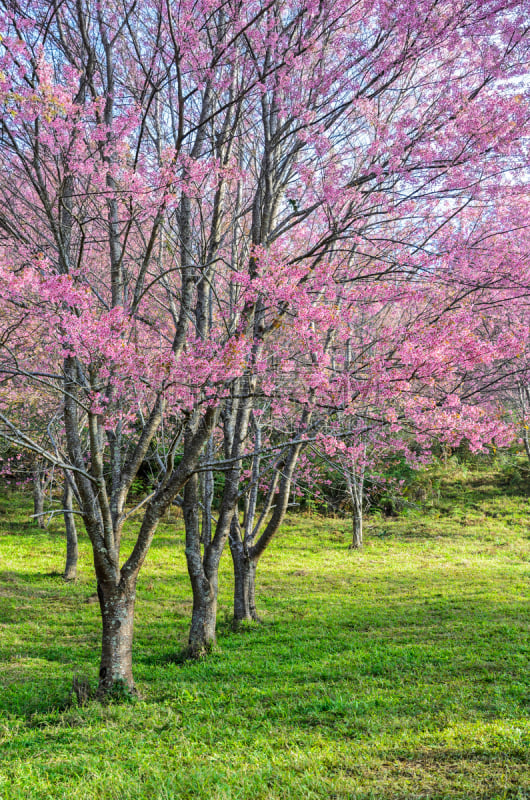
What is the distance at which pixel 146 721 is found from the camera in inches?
189

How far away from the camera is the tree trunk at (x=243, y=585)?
29.3 feet

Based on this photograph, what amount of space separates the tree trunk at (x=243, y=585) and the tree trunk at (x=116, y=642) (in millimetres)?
3575

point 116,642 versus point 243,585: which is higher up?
point 116,642

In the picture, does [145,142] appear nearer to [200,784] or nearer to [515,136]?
[515,136]

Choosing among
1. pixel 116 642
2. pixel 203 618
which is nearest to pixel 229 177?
pixel 116 642

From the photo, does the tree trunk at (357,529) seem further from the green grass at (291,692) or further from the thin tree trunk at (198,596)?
the thin tree trunk at (198,596)

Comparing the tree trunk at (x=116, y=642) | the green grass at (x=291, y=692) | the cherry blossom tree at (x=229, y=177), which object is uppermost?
the cherry blossom tree at (x=229, y=177)

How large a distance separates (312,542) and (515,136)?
1305cm

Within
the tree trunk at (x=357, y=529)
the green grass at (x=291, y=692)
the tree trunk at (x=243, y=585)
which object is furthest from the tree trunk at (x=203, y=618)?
the tree trunk at (x=357, y=529)

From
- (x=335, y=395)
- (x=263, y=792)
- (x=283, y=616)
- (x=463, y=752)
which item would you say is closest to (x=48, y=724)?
(x=263, y=792)

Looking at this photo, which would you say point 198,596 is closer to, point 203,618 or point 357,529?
point 203,618

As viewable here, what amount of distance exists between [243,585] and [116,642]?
3756 mm

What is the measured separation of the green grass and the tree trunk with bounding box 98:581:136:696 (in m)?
0.33

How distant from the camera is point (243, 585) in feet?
29.4
